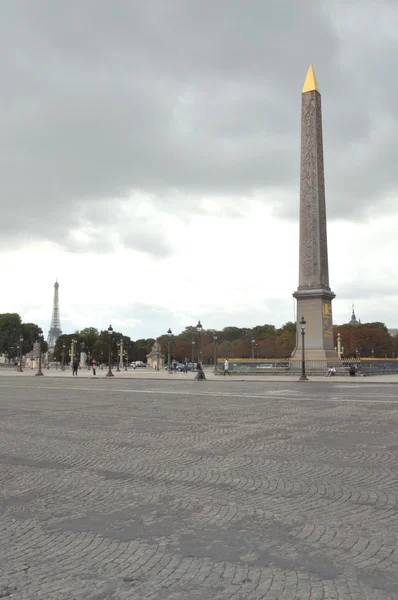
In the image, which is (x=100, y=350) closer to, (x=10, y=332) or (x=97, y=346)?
(x=97, y=346)

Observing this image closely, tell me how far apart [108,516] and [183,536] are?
929 mm

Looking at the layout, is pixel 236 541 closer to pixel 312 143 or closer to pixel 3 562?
pixel 3 562

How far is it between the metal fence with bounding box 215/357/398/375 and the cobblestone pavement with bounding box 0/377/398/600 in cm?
3157

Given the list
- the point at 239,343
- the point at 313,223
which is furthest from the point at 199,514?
the point at 239,343

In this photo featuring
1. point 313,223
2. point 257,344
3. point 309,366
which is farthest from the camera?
point 257,344

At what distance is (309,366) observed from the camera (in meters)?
42.5

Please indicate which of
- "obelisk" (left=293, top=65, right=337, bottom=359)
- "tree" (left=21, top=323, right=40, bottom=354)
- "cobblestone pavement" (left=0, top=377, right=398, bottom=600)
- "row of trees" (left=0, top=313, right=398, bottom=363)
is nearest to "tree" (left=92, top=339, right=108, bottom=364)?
"row of trees" (left=0, top=313, right=398, bottom=363)

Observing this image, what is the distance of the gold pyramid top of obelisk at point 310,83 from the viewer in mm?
41219

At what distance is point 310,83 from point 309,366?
2065cm

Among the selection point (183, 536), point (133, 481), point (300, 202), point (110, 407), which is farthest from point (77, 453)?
point (300, 202)

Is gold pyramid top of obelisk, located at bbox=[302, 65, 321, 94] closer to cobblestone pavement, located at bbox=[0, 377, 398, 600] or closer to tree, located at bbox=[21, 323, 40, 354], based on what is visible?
cobblestone pavement, located at bbox=[0, 377, 398, 600]

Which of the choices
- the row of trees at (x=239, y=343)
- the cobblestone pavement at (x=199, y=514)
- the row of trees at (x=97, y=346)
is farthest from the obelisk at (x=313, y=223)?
the row of trees at (x=97, y=346)

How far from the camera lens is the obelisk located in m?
40.6

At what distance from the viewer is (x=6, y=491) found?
6.23 meters
